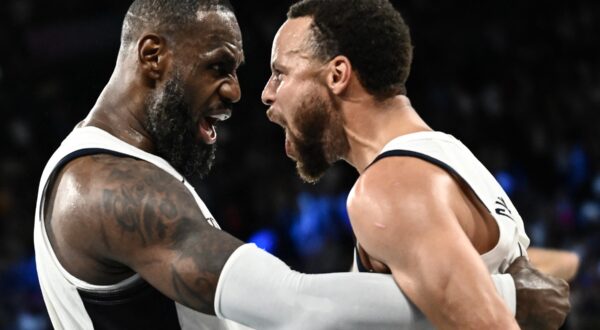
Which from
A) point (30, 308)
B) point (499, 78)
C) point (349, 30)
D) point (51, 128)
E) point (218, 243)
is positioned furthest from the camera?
point (499, 78)

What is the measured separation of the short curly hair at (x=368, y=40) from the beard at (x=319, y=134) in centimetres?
14

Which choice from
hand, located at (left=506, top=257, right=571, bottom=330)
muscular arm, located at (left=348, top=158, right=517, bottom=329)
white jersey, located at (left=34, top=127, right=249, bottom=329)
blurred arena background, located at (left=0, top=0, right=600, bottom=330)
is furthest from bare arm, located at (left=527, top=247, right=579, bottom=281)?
blurred arena background, located at (left=0, top=0, right=600, bottom=330)

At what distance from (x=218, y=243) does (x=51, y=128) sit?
24.6 ft

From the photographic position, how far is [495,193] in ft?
8.28

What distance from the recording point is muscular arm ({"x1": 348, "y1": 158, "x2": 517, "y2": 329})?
2182mm

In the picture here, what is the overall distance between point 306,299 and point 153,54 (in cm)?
92

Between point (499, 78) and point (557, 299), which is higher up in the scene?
point (557, 299)

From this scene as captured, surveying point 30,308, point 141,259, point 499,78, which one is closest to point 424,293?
point 141,259

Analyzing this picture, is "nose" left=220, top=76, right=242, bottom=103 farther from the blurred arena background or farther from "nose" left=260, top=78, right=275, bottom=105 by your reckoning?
the blurred arena background

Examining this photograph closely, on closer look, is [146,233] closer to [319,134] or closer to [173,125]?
[173,125]

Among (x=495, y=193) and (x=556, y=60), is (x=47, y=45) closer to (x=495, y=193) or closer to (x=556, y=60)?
(x=556, y=60)

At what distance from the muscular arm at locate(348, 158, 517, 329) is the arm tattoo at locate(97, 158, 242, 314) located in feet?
1.25

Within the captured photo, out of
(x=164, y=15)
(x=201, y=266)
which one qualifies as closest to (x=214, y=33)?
(x=164, y=15)

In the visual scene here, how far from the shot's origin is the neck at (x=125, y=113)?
2736mm
